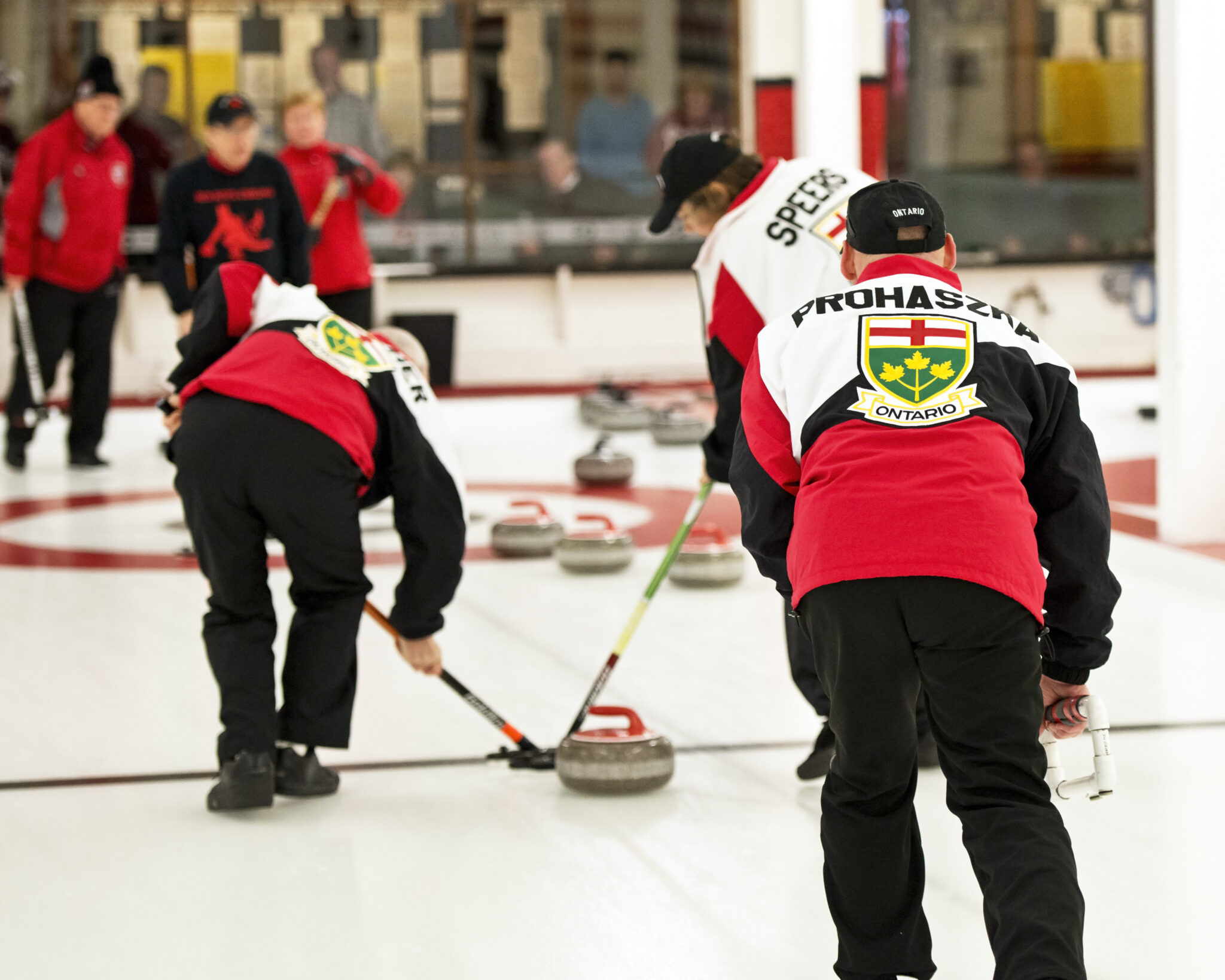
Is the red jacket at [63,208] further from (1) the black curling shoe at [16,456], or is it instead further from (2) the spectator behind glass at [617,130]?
(2) the spectator behind glass at [617,130]

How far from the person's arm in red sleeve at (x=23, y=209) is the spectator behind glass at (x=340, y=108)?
6.01 meters

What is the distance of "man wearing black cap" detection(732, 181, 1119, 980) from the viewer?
1960mm

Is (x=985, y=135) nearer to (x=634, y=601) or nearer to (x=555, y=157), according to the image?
(x=555, y=157)

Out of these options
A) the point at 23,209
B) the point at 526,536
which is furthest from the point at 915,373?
the point at 23,209

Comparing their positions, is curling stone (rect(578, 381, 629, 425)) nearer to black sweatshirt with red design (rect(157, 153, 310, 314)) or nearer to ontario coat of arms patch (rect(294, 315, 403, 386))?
black sweatshirt with red design (rect(157, 153, 310, 314))

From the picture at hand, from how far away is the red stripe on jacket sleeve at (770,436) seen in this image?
7.04 ft

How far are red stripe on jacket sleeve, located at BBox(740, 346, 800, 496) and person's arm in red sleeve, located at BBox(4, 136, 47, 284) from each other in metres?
6.22

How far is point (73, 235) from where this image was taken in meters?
7.80

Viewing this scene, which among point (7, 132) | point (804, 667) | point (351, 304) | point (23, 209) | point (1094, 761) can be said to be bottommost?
point (804, 667)

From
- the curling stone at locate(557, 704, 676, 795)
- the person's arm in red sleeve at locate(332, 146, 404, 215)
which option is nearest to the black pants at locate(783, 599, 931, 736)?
the curling stone at locate(557, 704, 676, 795)

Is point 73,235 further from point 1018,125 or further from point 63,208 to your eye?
point 1018,125

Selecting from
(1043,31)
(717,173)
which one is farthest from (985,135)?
(717,173)

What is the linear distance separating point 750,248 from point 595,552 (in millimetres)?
2402

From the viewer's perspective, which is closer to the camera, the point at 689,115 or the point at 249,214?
the point at 249,214
